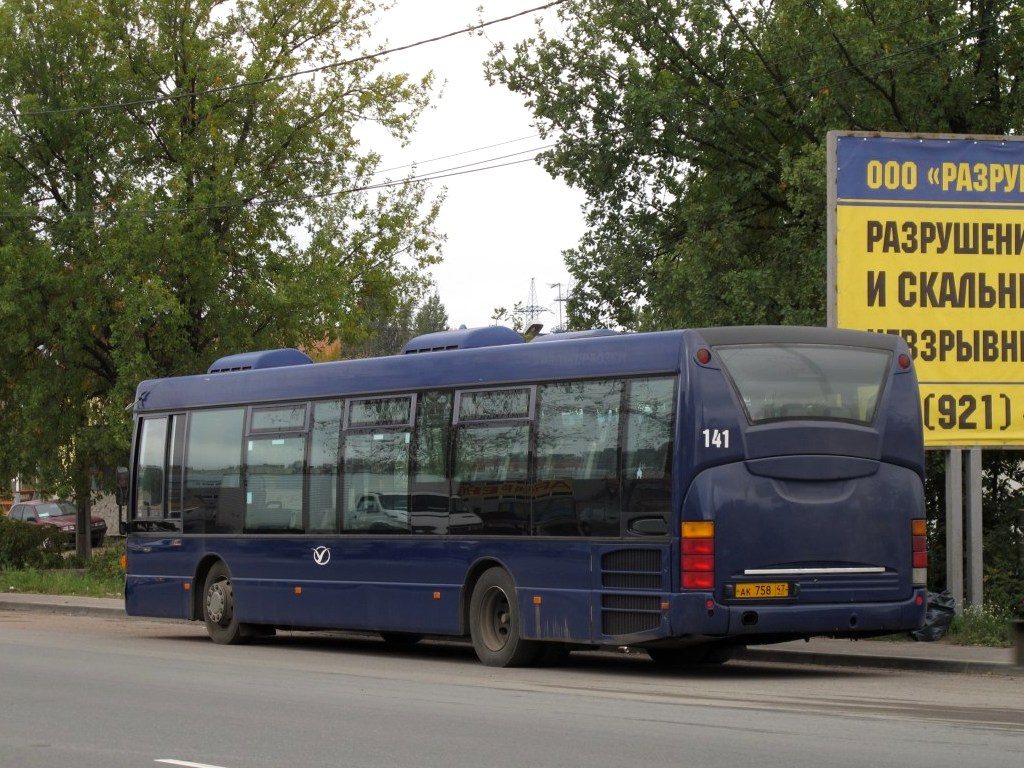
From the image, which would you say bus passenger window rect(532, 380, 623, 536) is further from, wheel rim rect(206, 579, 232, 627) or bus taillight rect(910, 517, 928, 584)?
wheel rim rect(206, 579, 232, 627)

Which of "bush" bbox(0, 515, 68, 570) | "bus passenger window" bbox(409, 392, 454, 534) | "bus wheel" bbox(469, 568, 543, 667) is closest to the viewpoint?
"bus wheel" bbox(469, 568, 543, 667)

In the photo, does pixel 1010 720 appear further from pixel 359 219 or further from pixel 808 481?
pixel 359 219

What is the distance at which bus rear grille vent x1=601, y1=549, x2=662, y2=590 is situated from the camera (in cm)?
1449

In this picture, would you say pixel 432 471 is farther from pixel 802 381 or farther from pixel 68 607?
pixel 68 607

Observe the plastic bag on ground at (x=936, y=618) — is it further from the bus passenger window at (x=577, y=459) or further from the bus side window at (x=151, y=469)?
the bus side window at (x=151, y=469)

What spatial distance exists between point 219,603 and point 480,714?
918 cm

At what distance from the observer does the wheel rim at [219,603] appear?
795 inches

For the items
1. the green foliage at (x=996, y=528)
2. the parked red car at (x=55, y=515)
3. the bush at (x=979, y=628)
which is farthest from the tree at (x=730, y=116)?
the parked red car at (x=55, y=515)

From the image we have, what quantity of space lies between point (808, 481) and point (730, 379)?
43.5 inches

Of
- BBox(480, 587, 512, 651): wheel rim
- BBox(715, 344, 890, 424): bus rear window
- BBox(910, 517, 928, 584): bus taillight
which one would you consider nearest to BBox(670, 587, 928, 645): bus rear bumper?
BBox(910, 517, 928, 584): bus taillight

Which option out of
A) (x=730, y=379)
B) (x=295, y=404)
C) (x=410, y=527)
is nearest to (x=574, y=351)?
(x=730, y=379)

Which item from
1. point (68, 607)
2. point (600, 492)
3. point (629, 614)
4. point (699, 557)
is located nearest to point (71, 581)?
point (68, 607)

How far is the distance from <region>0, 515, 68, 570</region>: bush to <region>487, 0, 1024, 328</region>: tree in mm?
14215

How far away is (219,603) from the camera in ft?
66.5
